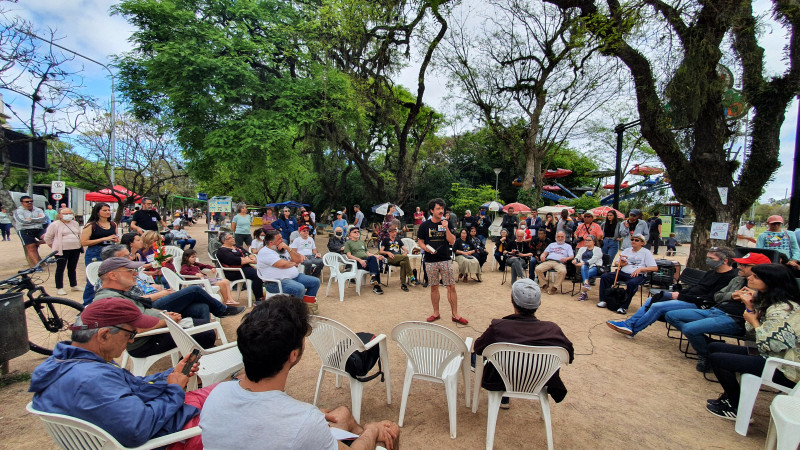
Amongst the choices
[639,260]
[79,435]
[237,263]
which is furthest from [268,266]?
[639,260]

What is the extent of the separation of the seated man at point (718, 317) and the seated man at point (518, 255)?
3412 millimetres

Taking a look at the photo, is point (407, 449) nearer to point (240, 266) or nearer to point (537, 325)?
point (537, 325)

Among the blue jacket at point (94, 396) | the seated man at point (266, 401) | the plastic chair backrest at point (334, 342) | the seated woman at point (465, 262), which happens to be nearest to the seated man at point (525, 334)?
the plastic chair backrest at point (334, 342)

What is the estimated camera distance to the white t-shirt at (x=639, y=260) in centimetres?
587

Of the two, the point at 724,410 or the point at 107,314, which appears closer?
the point at 107,314

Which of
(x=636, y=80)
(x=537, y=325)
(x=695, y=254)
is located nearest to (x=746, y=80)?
(x=636, y=80)

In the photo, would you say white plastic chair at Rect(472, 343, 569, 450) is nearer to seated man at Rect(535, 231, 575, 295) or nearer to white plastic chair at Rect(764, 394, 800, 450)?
white plastic chair at Rect(764, 394, 800, 450)

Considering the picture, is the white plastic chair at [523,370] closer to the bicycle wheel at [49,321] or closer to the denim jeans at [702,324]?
the denim jeans at [702,324]

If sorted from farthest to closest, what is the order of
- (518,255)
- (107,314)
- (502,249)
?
(502,249) < (518,255) < (107,314)

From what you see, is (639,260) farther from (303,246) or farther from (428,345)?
(303,246)

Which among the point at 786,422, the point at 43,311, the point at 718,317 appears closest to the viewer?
the point at 786,422

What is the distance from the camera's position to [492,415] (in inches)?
96.5

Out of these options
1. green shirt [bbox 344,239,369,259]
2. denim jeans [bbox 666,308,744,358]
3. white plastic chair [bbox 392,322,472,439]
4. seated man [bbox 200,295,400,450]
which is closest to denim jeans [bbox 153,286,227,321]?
white plastic chair [bbox 392,322,472,439]

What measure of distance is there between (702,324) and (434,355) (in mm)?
3070
